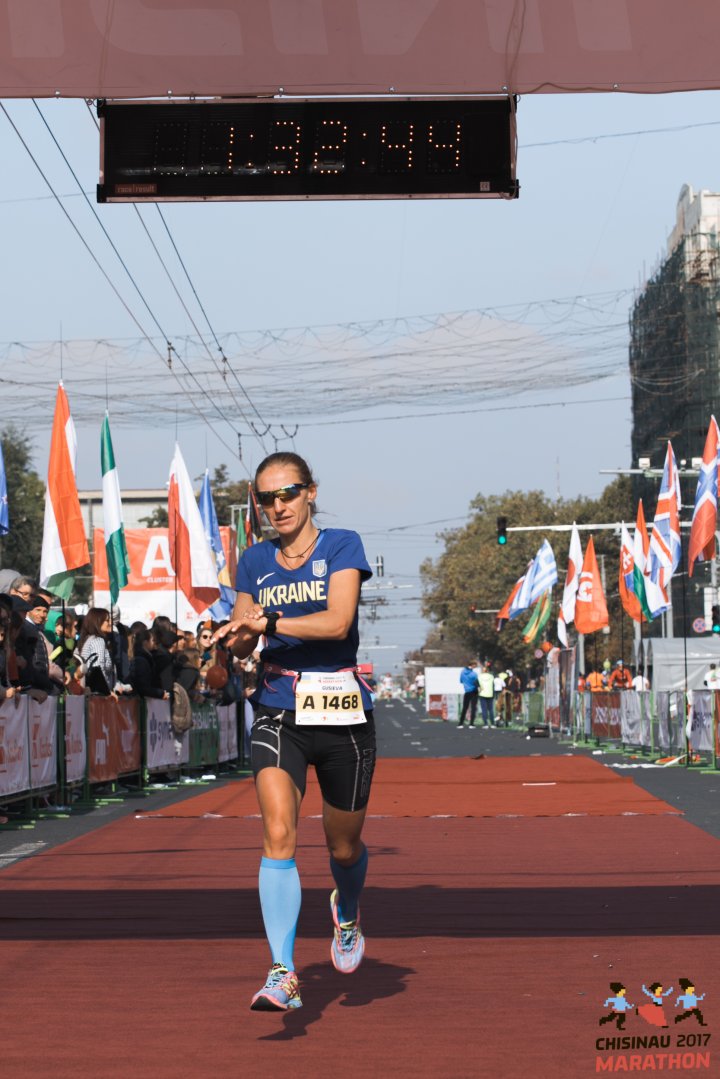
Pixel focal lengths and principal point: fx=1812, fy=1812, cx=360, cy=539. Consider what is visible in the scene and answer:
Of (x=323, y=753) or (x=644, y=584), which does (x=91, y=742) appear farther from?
(x=644, y=584)

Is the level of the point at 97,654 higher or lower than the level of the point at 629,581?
lower

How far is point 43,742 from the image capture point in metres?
16.9

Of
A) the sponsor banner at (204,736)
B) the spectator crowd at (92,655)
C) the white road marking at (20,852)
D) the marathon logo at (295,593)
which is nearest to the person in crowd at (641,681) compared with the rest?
the spectator crowd at (92,655)

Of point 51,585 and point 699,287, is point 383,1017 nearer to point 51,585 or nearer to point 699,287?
point 51,585

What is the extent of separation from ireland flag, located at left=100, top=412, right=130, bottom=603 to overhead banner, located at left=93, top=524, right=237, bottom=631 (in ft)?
84.0

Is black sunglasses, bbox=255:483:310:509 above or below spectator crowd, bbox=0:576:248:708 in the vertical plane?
above

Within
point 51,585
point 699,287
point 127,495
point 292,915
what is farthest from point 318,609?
point 127,495

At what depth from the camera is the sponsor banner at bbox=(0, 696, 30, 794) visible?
15.3 metres

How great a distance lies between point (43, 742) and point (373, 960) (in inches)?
385

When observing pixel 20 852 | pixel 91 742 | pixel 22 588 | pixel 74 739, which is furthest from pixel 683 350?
pixel 20 852

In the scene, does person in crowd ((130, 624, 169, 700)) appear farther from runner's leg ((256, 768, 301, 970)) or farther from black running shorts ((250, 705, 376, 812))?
runner's leg ((256, 768, 301, 970))

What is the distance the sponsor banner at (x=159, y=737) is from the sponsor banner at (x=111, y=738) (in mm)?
344

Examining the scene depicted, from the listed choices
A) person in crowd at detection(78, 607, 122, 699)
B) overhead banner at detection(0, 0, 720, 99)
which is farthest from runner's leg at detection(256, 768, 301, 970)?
person in crowd at detection(78, 607, 122, 699)

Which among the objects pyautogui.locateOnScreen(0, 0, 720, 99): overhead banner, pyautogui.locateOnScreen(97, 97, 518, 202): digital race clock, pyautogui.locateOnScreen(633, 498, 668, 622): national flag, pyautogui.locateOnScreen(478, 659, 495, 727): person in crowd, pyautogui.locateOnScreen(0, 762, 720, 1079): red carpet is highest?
pyautogui.locateOnScreen(0, 0, 720, 99): overhead banner
